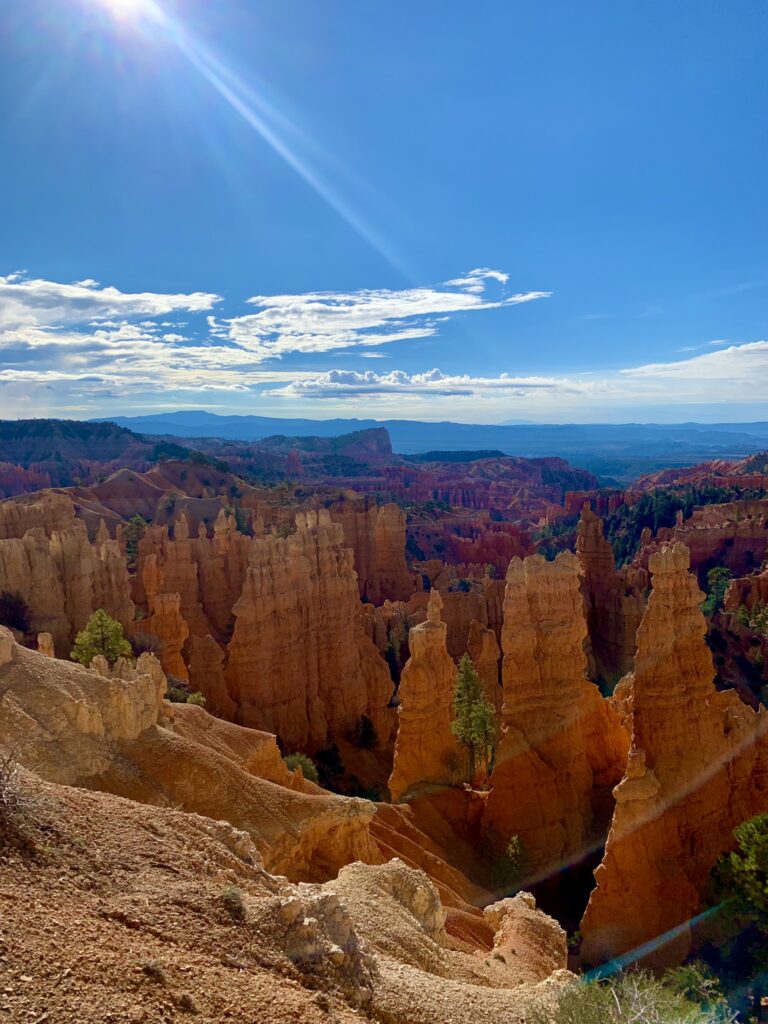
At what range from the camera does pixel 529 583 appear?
2619 centimetres

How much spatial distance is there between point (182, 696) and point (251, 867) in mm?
20182

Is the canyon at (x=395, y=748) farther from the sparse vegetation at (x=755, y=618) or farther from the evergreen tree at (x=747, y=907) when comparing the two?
the evergreen tree at (x=747, y=907)

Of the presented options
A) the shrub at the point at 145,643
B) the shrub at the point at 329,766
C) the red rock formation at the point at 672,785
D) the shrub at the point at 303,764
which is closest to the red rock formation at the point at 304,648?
the shrub at the point at 329,766

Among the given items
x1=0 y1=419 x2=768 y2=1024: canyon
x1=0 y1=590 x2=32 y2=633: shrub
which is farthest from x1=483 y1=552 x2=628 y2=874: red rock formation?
x1=0 y1=590 x2=32 y2=633: shrub

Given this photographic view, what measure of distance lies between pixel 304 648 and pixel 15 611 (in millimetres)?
13789

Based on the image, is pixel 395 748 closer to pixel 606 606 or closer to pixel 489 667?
pixel 489 667

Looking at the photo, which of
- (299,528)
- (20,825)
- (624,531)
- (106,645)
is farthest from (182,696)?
(624,531)

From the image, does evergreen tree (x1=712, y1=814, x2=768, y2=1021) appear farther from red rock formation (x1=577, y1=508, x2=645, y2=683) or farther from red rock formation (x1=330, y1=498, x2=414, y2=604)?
red rock formation (x1=330, y1=498, x2=414, y2=604)

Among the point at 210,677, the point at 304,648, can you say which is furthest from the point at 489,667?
the point at 210,677

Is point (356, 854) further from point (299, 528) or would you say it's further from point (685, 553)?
point (299, 528)

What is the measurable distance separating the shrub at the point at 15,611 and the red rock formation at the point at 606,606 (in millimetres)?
29503

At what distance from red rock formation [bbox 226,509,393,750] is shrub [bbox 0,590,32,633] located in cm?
931

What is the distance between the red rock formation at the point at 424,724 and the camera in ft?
88.2

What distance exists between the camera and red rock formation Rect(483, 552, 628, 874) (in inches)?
929
